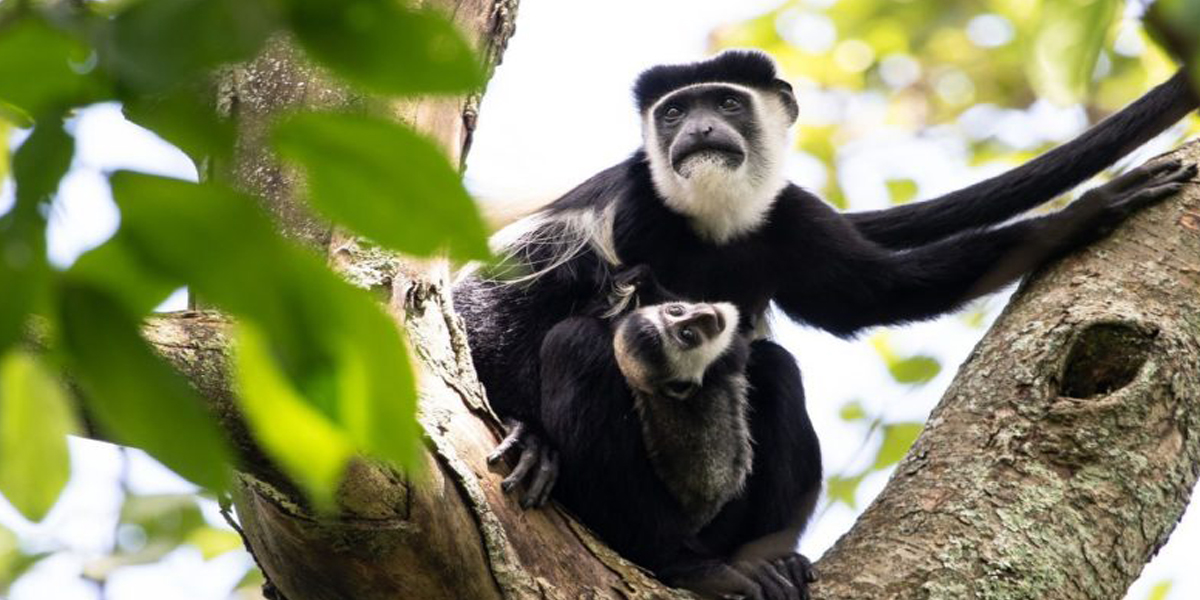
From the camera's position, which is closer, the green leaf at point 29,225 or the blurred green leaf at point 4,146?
the green leaf at point 29,225

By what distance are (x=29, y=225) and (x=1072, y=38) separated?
2.09ft

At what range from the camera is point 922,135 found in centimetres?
535

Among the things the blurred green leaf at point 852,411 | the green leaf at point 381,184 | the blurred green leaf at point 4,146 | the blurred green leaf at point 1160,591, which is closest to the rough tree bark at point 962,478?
the blurred green leaf at point 4,146

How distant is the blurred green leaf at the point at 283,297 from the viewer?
0.56 m

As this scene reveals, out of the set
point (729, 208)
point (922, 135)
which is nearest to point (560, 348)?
point (729, 208)

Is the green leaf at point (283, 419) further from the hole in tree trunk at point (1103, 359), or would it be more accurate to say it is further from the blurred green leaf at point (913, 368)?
the blurred green leaf at point (913, 368)

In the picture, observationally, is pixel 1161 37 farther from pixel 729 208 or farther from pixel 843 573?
pixel 729 208

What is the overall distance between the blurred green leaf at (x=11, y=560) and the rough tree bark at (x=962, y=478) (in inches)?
23.5

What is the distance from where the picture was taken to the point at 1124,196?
268 centimetres

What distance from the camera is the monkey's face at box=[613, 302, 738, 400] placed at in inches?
107

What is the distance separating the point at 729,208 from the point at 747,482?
744 millimetres

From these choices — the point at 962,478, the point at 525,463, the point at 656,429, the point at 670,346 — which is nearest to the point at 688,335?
the point at 670,346

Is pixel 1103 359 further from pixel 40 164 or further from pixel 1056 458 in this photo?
pixel 40 164

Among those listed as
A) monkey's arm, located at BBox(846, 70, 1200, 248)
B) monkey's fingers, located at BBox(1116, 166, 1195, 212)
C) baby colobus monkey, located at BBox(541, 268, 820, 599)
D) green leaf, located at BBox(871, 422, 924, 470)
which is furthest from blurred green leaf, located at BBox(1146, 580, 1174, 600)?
monkey's fingers, located at BBox(1116, 166, 1195, 212)
